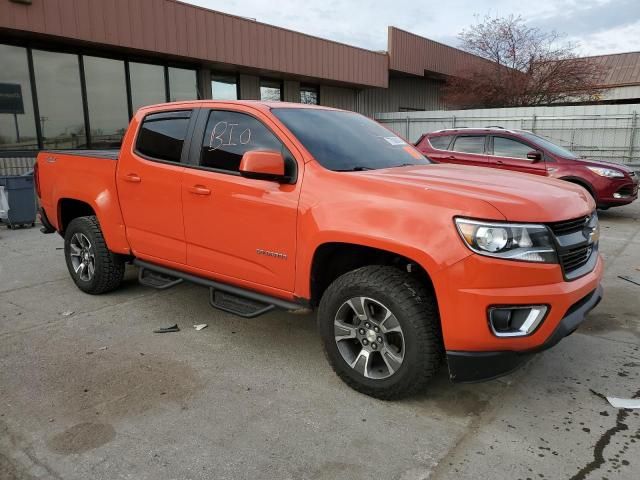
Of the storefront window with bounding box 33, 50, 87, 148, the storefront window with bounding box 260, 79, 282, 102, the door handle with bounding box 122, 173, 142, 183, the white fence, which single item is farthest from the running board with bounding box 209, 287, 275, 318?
the white fence

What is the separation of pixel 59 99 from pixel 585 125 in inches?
595

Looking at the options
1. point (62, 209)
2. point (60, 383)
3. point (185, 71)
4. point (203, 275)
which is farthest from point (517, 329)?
point (185, 71)

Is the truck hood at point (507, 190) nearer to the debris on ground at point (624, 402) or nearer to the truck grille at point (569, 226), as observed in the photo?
the truck grille at point (569, 226)

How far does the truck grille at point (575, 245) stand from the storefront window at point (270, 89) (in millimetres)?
14600

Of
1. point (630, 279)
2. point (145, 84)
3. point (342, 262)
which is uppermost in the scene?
point (145, 84)

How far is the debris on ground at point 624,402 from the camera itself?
3.06 meters

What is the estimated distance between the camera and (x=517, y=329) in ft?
8.89

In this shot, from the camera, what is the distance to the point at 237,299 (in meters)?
3.82

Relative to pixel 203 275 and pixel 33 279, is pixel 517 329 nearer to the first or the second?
pixel 203 275

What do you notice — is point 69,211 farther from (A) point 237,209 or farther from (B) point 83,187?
(A) point 237,209

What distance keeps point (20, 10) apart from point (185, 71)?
15.8 feet

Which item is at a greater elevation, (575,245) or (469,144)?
(469,144)

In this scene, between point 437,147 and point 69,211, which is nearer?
point 69,211

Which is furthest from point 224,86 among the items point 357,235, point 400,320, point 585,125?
point 400,320
